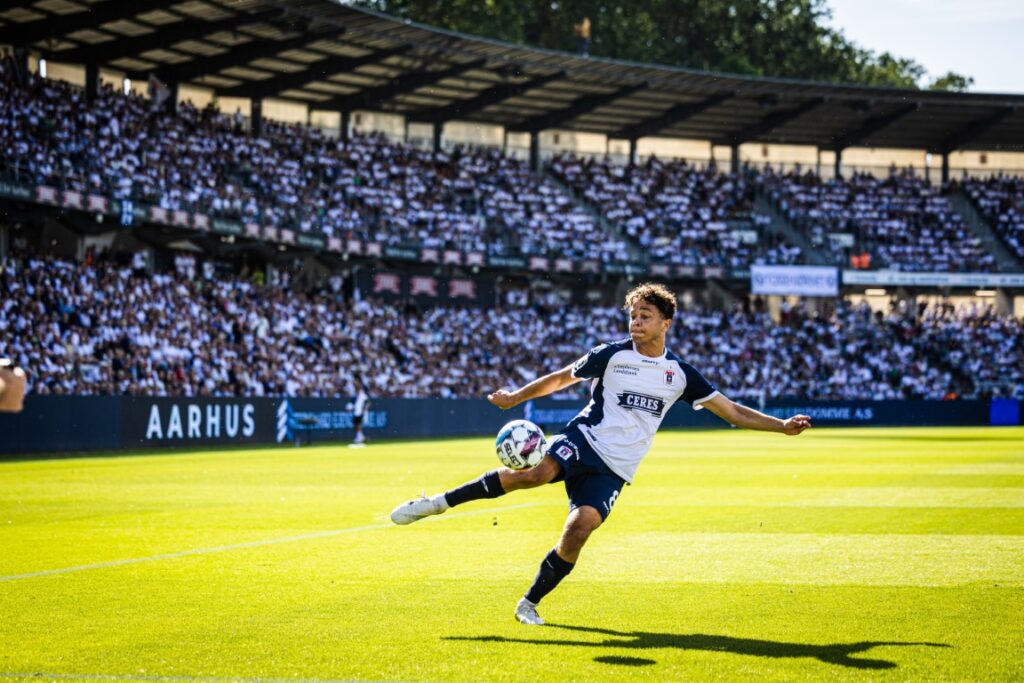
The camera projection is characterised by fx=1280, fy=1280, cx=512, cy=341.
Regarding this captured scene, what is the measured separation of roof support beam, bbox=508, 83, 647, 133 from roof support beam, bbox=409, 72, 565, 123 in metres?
4.53

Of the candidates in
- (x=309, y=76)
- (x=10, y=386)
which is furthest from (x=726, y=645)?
(x=309, y=76)

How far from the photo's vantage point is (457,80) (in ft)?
209

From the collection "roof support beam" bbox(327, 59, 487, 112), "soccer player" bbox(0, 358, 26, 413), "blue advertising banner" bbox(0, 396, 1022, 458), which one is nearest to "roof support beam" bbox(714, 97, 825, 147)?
"blue advertising banner" bbox(0, 396, 1022, 458)

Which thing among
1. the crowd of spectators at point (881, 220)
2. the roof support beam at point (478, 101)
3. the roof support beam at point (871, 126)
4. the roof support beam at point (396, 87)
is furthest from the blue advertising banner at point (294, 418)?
the roof support beam at point (871, 126)

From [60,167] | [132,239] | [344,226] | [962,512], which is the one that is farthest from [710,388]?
[344,226]

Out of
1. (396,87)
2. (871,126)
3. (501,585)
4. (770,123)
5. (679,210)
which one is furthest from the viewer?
(871,126)

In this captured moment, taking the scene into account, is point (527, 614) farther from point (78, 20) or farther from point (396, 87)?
point (396, 87)

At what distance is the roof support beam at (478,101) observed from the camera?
6508 centimetres

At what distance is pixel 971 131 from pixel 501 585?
75289 millimetres

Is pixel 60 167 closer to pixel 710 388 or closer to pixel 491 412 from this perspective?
pixel 491 412

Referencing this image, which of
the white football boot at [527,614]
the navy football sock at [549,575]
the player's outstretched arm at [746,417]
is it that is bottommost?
the white football boot at [527,614]

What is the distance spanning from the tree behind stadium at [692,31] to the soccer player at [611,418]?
7839cm

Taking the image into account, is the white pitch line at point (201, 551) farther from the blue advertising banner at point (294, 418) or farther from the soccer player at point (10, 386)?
the blue advertising banner at point (294, 418)

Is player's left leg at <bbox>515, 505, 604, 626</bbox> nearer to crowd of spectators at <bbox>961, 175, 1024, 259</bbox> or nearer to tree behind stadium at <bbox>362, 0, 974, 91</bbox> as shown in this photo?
crowd of spectators at <bbox>961, 175, 1024, 259</bbox>
